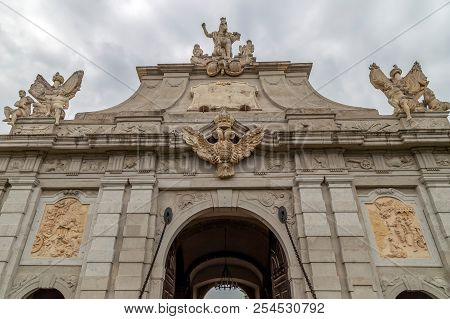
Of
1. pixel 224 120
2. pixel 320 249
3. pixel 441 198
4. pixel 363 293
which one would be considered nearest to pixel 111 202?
pixel 224 120

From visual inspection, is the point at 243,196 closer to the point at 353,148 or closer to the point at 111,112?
the point at 353,148

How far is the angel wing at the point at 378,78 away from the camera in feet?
41.9

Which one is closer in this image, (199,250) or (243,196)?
(243,196)

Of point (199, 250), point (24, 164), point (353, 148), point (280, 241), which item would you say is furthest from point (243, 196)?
point (24, 164)

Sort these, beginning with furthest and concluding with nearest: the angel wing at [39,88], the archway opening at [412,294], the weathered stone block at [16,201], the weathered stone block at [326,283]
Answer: the angel wing at [39,88] < the weathered stone block at [16,201] < the archway opening at [412,294] < the weathered stone block at [326,283]

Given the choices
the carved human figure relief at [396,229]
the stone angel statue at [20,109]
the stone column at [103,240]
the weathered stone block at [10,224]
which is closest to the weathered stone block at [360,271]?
the carved human figure relief at [396,229]

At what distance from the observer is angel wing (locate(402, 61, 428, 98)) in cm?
1229

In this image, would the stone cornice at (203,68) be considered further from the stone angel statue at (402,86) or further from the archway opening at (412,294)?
the archway opening at (412,294)

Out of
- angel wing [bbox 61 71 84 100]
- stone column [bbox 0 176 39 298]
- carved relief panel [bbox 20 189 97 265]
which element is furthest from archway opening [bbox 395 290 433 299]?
angel wing [bbox 61 71 84 100]

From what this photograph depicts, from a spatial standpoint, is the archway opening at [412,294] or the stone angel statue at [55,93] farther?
the stone angel statue at [55,93]

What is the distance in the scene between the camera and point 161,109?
488 inches

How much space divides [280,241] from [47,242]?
6.86 metres

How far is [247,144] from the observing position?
10.8m

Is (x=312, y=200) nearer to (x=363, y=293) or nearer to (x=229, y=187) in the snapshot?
(x=229, y=187)
